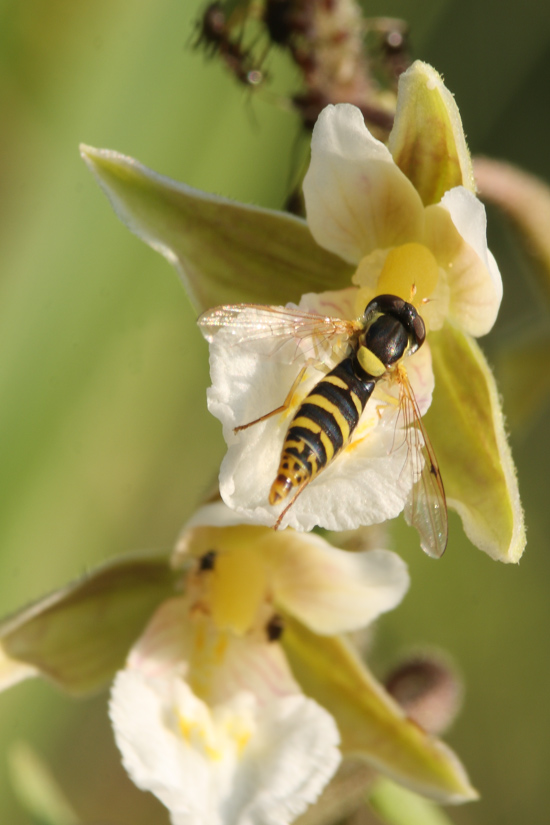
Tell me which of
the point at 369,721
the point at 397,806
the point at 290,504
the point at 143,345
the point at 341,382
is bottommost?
the point at 143,345

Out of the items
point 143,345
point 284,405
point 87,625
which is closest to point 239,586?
point 87,625

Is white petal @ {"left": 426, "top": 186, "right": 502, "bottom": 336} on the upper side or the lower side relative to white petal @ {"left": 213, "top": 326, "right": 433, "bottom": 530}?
upper

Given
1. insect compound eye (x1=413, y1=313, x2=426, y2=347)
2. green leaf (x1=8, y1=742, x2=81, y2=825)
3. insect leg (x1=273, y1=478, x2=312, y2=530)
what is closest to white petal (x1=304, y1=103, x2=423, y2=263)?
insect compound eye (x1=413, y1=313, x2=426, y2=347)

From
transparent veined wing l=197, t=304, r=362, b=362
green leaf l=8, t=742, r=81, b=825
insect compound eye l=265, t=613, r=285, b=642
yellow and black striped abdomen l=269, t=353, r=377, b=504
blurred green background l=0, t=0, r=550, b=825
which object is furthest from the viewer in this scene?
blurred green background l=0, t=0, r=550, b=825

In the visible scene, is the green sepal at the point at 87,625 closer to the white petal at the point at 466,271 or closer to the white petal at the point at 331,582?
the white petal at the point at 331,582

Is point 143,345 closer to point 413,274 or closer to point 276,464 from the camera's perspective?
point 413,274

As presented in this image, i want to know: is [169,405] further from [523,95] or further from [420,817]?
[420,817]

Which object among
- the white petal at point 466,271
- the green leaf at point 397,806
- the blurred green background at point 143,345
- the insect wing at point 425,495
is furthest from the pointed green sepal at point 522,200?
the green leaf at point 397,806

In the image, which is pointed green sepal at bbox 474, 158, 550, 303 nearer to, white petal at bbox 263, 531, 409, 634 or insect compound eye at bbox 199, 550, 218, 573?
white petal at bbox 263, 531, 409, 634
